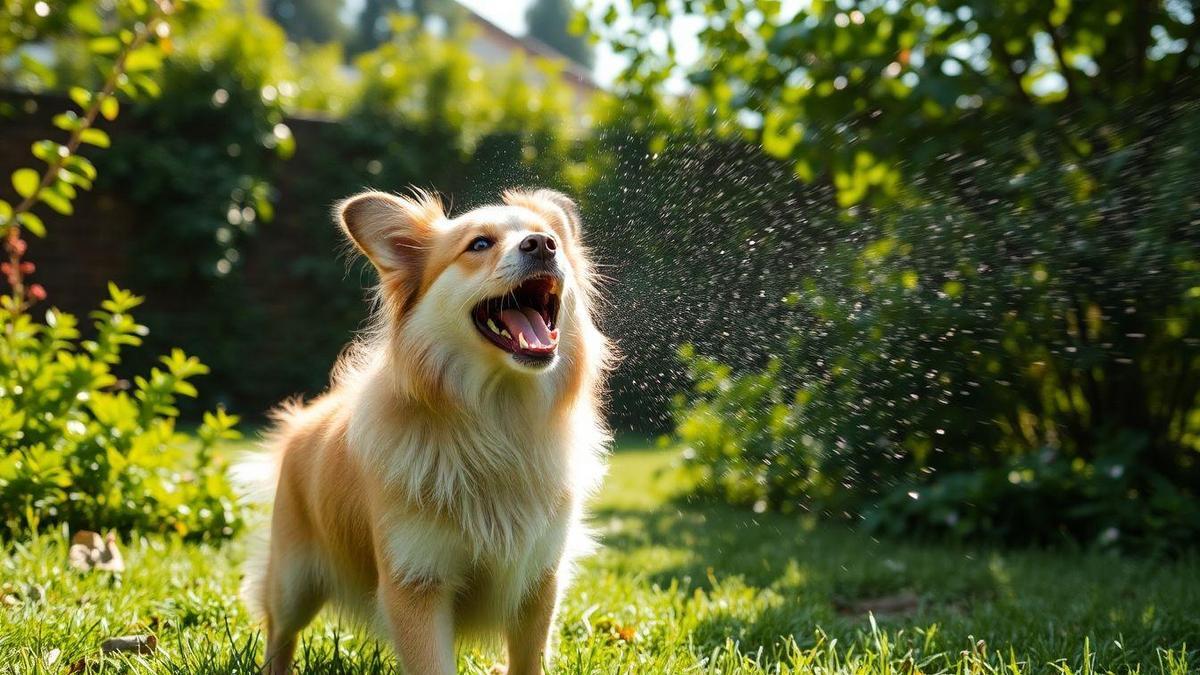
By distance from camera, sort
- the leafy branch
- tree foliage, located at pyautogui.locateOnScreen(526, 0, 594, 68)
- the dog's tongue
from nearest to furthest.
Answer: the dog's tongue, the leafy branch, tree foliage, located at pyautogui.locateOnScreen(526, 0, 594, 68)

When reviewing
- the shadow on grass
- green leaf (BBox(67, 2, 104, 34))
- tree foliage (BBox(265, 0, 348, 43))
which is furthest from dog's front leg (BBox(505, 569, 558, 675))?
tree foliage (BBox(265, 0, 348, 43))

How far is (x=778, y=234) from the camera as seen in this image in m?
4.71

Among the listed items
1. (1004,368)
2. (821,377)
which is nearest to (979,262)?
(821,377)

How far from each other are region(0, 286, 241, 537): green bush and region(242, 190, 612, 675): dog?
154cm

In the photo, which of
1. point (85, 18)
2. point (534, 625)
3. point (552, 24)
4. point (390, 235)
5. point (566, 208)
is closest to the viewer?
point (534, 625)

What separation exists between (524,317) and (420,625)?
0.86 m

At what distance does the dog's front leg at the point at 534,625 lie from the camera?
8.72ft

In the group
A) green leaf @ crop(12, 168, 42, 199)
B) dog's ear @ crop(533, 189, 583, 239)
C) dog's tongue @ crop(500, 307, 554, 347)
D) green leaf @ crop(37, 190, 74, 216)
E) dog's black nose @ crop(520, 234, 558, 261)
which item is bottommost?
green leaf @ crop(37, 190, 74, 216)

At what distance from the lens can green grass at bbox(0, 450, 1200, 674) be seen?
8.87 feet

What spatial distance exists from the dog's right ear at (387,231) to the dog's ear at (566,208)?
419 mm

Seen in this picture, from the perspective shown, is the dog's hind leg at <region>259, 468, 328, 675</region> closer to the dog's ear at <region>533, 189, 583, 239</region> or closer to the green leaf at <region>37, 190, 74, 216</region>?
the dog's ear at <region>533, 189, 583, 239</region>

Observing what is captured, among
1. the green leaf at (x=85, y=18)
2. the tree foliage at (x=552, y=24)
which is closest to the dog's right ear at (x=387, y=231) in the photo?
the green leaf at (x=85, y=18)

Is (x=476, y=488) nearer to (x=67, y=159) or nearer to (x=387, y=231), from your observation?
(x=387, y=231)

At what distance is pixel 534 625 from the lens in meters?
2.67
